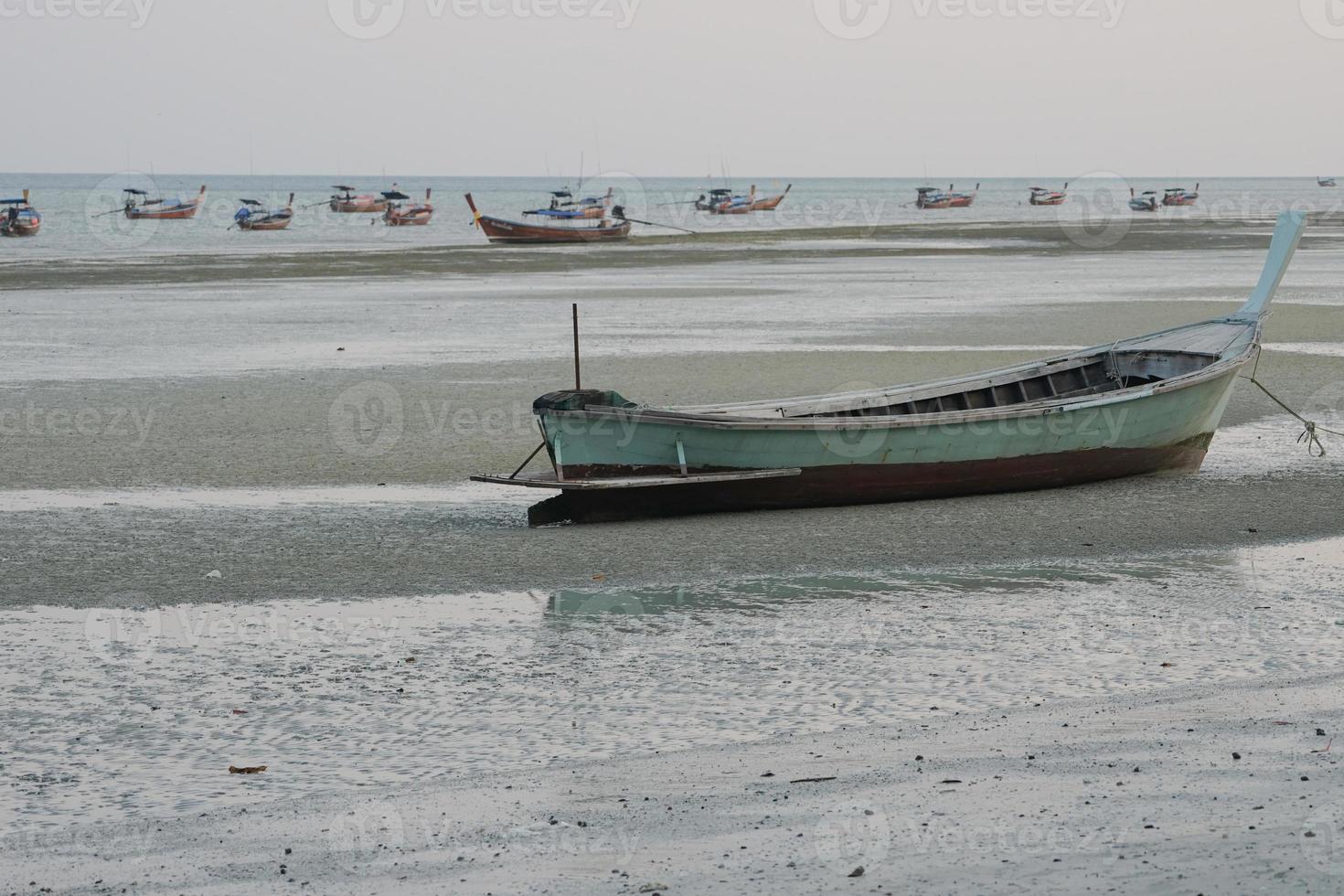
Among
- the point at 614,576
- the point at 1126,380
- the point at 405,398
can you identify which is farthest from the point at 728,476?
the point at 405,398

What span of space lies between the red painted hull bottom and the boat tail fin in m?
2.17

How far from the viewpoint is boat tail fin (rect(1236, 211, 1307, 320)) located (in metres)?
14.7

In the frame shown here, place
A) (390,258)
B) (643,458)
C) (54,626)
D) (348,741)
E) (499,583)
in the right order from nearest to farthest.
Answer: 1. (348,741)
2. (54,626)
3. (499,583)
4. (643,458)
5. (390,258)

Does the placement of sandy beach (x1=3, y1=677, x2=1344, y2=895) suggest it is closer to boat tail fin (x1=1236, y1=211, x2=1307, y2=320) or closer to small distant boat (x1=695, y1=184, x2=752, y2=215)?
boat tail fin (x1=1236, y1=211, x2=1307, y2=320)

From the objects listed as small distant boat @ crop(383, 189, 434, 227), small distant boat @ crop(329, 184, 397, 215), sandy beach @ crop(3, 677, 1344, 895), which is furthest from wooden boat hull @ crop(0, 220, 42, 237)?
sandy beach @ crop(3, 677, 1344, 895)

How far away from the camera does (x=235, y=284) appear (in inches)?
1483

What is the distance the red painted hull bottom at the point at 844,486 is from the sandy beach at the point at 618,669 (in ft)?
0.51

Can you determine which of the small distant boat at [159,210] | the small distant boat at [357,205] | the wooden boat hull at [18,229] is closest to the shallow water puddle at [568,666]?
the wooden boat hull at [18,229]

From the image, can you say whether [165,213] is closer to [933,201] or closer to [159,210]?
[159,210]

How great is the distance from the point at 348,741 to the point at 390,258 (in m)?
43.2

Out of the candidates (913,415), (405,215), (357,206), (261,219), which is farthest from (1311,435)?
(357,206)

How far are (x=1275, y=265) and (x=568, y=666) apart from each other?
9.43 metres

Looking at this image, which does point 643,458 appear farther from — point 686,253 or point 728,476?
point 686,253

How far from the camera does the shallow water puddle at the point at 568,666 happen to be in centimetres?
663
